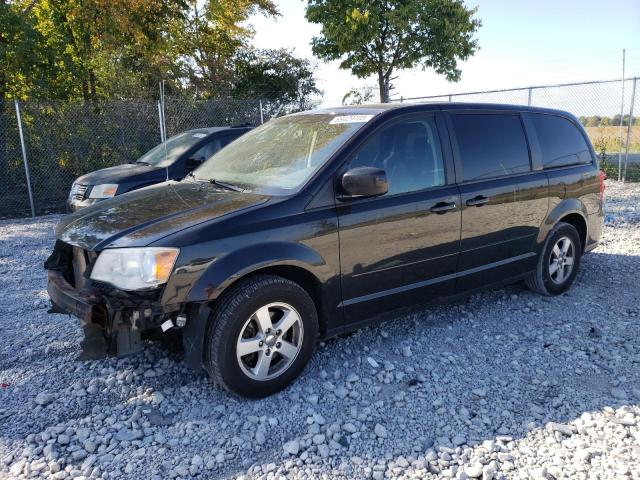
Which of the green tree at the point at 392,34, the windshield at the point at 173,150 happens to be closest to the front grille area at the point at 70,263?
the windshield at the point at 173,150

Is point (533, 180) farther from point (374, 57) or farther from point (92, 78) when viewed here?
point (92, 78)

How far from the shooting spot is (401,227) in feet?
12.0

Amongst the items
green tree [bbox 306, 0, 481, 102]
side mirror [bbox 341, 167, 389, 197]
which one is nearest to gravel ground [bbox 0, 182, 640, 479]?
side mirror [bbox 341, 167, 389, 197]

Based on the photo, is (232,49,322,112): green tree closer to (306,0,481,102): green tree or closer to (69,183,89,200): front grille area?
(306,0,481,102): green tree

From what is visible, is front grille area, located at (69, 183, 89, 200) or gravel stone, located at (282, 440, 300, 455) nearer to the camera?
gravel stone, located at (282, 440, 300, 455)

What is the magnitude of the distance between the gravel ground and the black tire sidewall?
0.41m

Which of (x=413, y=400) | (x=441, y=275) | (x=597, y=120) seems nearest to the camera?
(x=413, y=400)

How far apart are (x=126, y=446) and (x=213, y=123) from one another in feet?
38.0

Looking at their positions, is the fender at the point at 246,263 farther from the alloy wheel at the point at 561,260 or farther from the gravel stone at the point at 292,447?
the alloy wheel at the point at 561,260

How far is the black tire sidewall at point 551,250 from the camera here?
484 cm

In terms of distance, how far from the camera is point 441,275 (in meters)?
3.97

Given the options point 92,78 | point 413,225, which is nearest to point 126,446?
point 413,225

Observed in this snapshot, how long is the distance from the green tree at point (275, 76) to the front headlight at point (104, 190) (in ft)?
47.7

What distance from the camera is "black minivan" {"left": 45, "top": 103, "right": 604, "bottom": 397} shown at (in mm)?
2932
